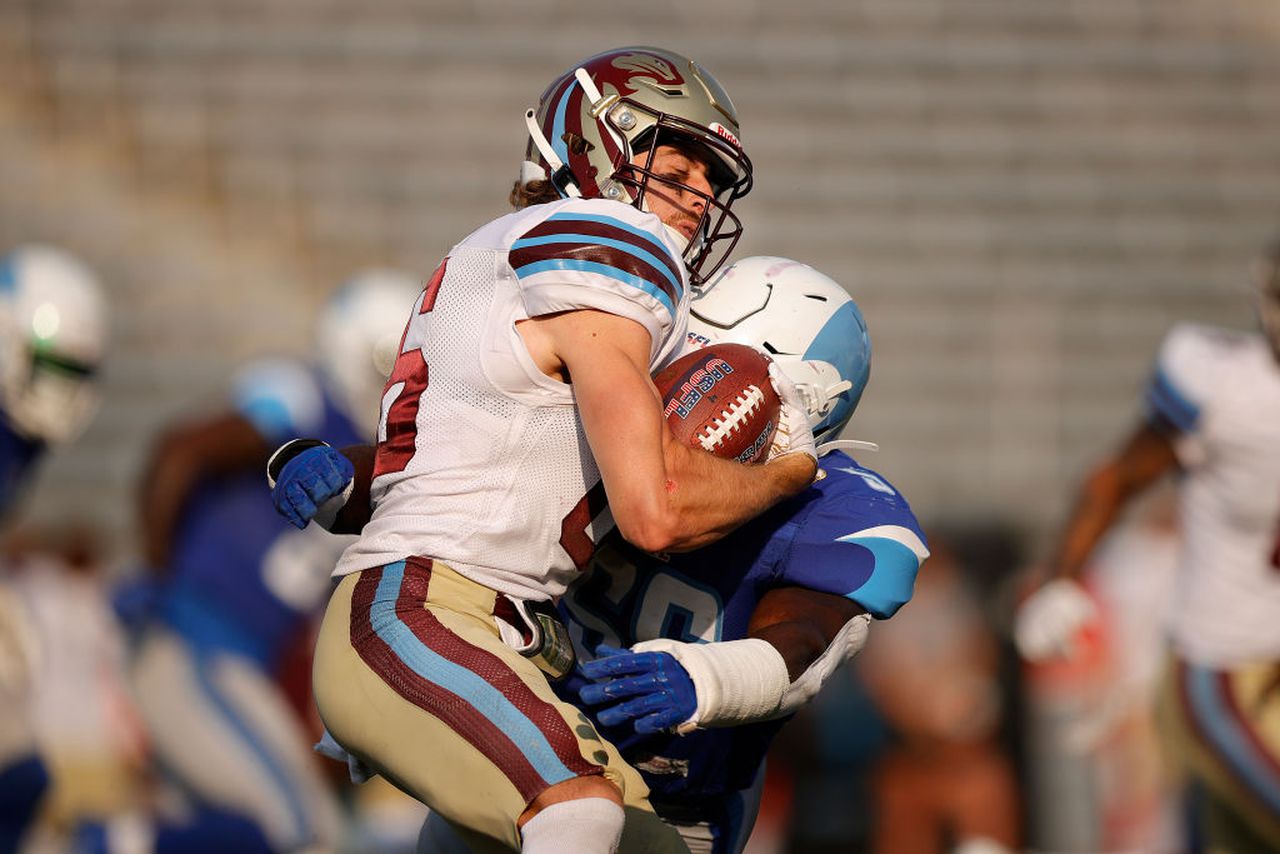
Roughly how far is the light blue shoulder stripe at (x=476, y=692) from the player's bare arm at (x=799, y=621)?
436mm

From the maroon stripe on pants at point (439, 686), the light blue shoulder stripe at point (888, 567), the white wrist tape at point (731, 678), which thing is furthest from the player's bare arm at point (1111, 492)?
the maroon stripe on pants at point (439, 686)

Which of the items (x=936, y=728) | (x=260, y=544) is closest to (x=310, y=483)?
(x=260, y=544)

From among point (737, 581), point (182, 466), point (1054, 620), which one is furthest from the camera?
point (182, 466)

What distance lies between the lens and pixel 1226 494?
17.1 feet

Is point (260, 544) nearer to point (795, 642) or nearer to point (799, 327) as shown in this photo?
point (799, 327)

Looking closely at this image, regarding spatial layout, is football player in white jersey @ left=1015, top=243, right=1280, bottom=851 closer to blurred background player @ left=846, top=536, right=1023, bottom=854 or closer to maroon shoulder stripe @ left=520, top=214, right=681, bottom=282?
blurred background player @ left=846, top=536, right=1023, bottom=854

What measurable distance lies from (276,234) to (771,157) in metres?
2.69

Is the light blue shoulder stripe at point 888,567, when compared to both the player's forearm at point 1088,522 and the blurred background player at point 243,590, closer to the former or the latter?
the player's forearm at point 1088,522

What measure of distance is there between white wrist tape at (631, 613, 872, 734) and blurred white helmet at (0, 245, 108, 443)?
140 inches

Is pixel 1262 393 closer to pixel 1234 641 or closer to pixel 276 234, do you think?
pixel 1234 641

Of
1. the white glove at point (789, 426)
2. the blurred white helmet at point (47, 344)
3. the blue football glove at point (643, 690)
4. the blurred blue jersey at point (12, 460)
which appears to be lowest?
the blurred blue jersey at point (12, 460)

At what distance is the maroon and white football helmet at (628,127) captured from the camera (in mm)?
2982

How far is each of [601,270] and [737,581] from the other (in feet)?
2.35

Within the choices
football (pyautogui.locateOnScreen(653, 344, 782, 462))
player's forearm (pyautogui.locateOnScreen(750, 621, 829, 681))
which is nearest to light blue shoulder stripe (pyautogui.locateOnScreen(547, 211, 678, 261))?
football (pyautogui.locateOnScreen(653, 344, 782, 462))
